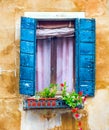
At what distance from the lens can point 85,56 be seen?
10.5 meters

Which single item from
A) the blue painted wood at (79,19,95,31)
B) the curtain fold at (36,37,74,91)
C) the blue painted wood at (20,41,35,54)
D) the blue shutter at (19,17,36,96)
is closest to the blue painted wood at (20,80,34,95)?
the blue shutter at (19,17,36,96)

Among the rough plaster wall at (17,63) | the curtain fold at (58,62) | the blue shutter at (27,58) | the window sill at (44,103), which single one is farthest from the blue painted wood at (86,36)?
the window sill at (44,103)

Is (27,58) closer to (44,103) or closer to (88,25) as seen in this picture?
(44,103)

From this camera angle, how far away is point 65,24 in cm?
1074

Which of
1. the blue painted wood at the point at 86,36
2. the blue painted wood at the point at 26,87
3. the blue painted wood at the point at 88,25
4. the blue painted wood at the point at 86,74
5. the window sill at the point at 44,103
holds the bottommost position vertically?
the window sill at the point at 44,103

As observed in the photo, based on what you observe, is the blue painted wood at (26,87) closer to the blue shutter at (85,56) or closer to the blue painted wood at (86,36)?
the blue shutter at (85,56)

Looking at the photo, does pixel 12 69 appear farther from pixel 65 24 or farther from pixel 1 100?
pixel 65 24

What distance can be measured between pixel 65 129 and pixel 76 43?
61.9 inches

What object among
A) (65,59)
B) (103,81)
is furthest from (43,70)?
(103,81)

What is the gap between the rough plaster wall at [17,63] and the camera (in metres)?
10.5

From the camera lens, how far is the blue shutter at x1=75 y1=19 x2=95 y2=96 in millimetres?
10484

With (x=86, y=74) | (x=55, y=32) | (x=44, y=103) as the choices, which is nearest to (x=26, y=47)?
(x=55, y=32)

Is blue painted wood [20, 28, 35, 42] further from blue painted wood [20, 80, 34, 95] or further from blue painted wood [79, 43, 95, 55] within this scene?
blue painted wood [79, 43, 95, 55]

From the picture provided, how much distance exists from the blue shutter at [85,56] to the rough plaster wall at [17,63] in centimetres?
14
